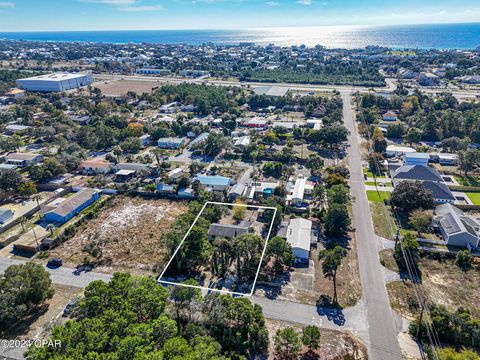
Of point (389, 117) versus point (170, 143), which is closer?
point (170, 143)

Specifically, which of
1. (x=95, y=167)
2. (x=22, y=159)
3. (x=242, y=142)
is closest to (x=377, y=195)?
(x=242, y=142)

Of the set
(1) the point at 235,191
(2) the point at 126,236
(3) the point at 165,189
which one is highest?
(1) the point at 235,191

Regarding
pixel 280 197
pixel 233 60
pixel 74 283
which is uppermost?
pixel 233 60

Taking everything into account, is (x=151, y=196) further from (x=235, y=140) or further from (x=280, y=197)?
(x=235, y=140)

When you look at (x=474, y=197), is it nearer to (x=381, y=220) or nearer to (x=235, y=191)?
(x=381, y=220)

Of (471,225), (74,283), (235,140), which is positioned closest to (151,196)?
(74,283)

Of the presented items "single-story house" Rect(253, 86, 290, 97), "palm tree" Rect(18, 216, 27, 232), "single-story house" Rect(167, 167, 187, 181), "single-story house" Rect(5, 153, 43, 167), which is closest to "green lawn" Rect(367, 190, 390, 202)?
"single-story house" Rect(167, 167, 187, 181)

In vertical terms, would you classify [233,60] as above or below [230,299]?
above
